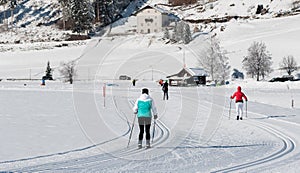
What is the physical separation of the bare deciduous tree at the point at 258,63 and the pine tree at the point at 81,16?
139ft

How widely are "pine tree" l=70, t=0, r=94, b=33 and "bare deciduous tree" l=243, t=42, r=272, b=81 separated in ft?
139

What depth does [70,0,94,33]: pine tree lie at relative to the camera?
92.5m

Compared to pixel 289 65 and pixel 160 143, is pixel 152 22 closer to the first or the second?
pixel 289 65

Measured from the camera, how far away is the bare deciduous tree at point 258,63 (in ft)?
207

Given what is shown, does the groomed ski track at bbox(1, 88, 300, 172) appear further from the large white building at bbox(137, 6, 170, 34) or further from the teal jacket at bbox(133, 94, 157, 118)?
the large white building at bbox(137, 6, 170, 34)

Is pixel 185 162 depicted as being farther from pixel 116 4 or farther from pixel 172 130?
pixel 116 4

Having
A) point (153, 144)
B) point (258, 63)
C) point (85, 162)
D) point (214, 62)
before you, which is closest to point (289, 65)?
point (258, 63)

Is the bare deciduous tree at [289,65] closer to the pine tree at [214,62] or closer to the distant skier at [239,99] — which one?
the pine tree at [214,62]

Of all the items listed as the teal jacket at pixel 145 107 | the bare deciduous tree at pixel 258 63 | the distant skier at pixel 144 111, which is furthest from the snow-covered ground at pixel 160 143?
the bare deciduous tree at pixel 258 63

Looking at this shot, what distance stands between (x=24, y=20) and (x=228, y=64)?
6875 centimetres

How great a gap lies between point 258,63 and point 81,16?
46.5m

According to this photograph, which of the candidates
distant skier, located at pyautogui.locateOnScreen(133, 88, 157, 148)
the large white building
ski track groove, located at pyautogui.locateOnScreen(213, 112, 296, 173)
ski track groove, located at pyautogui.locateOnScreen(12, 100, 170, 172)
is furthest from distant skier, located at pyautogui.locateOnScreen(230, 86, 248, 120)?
the large white building

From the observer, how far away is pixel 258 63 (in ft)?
205

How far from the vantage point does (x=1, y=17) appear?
12056 centimetres
